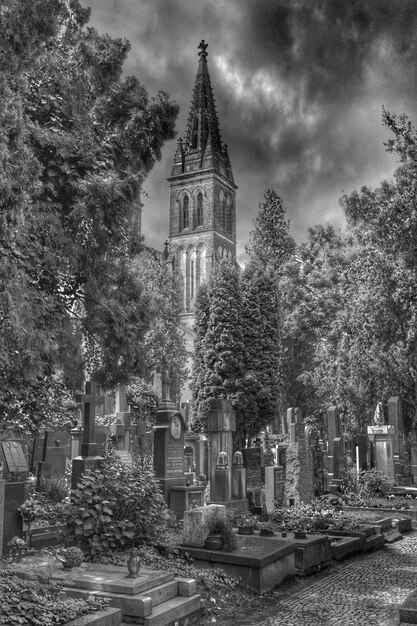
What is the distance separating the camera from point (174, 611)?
5.75 metres

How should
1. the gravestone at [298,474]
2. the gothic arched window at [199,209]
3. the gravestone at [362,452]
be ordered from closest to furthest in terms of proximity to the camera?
the gravestone at [298,474] < the gravestone at [362,452] < the gothic arched window at [199,209]

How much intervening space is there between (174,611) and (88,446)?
17.2 feet

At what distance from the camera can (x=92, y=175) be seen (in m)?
11.7

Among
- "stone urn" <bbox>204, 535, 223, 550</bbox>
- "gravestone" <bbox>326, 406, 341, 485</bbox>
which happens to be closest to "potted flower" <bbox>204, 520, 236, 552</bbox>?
"stone urn" <bbox>204, 535, 223, 550</bbox>

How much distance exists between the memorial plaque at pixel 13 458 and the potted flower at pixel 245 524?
3.47 m

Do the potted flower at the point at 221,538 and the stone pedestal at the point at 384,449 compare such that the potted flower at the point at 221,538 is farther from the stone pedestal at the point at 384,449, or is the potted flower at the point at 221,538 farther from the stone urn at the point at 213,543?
the stone pedestal at the point at 384,449

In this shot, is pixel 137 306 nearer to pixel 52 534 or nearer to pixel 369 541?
pixel 52 534

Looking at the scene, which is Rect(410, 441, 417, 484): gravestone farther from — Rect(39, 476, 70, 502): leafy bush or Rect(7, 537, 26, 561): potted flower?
Rect(7, 537, 26, 561): potted flower

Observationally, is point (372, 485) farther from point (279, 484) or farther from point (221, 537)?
point (221, 537)

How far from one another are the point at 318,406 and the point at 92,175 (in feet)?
93.8

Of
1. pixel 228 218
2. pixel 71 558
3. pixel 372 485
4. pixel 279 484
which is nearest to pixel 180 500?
pixel 279 484

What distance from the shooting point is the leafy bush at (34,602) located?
4465mm

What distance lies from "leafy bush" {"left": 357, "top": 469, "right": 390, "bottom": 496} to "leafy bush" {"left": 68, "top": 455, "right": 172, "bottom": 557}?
942 centimetres

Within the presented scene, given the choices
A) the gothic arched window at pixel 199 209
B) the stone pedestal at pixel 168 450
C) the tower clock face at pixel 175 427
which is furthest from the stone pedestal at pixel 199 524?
the gothic arched window at pixel 199 209
